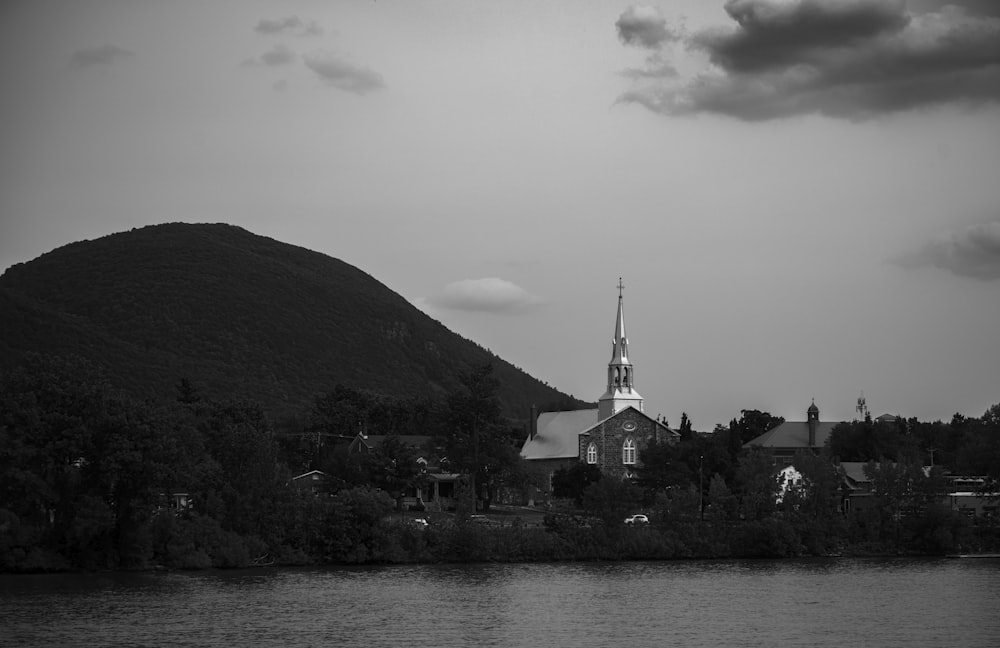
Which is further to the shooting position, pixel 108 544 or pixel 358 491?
pixel 358 491

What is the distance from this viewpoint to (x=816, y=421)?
160 meters

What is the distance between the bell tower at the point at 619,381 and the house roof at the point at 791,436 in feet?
80.5

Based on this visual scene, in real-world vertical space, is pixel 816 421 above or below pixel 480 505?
above

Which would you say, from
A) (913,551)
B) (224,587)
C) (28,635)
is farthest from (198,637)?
(913,551)

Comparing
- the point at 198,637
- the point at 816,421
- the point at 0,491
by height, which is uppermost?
the point at 816,421

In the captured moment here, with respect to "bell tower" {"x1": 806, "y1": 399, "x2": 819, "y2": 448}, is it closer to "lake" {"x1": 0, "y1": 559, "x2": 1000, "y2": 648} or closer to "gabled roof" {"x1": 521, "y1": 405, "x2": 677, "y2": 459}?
"gabled roof" {"x1": 521, "y1": 405, "x2": 677, "y2": 459}

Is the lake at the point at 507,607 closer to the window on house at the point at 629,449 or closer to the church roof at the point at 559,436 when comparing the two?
the window on house at the point at 629,449

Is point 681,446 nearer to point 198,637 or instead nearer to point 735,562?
point 735,562

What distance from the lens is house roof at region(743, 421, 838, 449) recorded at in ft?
514

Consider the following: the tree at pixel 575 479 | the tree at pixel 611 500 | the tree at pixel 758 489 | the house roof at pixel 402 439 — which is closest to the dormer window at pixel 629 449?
the tree at pixel 575 479

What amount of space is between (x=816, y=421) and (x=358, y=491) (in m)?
90.3

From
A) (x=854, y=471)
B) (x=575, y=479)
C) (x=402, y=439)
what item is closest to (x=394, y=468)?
(x=575, y=479)

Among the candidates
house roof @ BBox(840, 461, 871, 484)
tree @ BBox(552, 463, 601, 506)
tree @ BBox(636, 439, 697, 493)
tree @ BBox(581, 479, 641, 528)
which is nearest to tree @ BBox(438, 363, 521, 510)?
tree @ BBox(552, 463, 601, 506)

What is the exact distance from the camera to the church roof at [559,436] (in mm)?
136637
